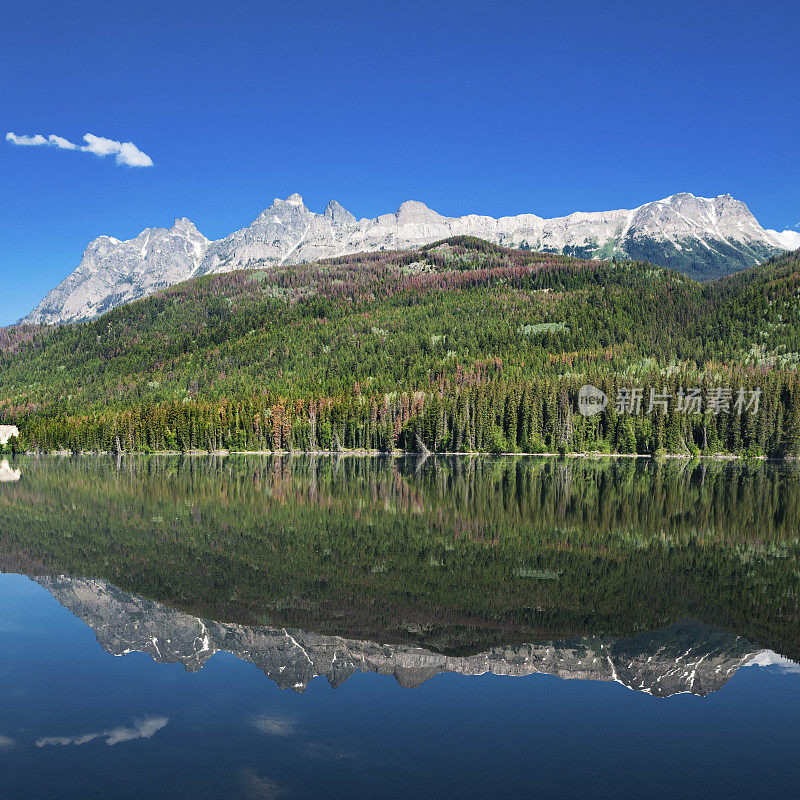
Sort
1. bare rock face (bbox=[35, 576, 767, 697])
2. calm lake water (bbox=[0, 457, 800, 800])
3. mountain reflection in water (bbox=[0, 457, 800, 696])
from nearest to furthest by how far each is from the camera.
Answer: calm lake water (bbox=[0, 457, 800, 800]) → bare rock face (bbox=[35, 576, 767, 697]) → mountain reflection in water (bbox=[0, 457, 800, 696])

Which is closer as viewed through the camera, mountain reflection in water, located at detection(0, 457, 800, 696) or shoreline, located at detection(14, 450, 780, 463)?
mountain reflection in water, located at detection(0, 457, 800, 696)

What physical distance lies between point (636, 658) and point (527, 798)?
9.76 metres

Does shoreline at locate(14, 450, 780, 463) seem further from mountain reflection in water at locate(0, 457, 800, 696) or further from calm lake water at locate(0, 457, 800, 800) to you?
calm lake water at locate(0, 457, 800, 800)

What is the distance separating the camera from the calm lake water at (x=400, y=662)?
54.6 feet

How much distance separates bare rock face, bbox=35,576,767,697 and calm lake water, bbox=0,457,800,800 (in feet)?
0.32

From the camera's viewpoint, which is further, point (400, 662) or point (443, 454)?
point (443, 454)

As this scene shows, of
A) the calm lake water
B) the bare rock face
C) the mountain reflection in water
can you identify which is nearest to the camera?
the calm lake water

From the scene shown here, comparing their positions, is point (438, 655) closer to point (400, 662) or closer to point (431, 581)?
point (400, 662)

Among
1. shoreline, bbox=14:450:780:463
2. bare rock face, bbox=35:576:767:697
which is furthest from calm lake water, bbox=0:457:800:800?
shoreline, bbox=14:450:780:463

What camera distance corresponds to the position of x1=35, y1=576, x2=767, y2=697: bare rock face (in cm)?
2244

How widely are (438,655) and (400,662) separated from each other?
1432 millimetres

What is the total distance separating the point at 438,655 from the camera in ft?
78.1

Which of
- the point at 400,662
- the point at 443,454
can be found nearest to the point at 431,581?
the point at 400,662

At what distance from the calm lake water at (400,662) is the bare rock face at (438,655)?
96 mm
